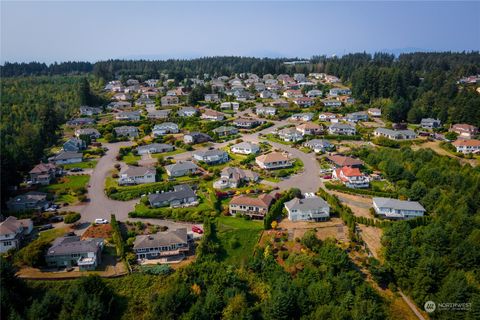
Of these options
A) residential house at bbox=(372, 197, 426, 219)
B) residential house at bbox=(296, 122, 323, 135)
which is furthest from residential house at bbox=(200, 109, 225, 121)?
residential house at bbox=(372, 197, 426, 219)

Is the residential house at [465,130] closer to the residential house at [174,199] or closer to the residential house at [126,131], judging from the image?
the residential house at [174,199]

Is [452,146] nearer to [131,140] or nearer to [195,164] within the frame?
[195,164]

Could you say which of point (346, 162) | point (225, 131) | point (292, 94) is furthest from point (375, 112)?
point (225, 131)

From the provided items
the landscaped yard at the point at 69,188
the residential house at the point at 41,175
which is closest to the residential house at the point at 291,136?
the landscaped yard at the point at 69,188

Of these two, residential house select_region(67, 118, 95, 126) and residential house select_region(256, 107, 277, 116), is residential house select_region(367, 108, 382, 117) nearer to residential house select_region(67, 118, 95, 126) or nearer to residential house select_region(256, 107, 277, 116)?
residential house select_region(256, 107, 277, 116)

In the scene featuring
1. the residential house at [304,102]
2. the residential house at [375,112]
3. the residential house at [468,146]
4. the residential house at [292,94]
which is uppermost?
the residential house at [292,94]
